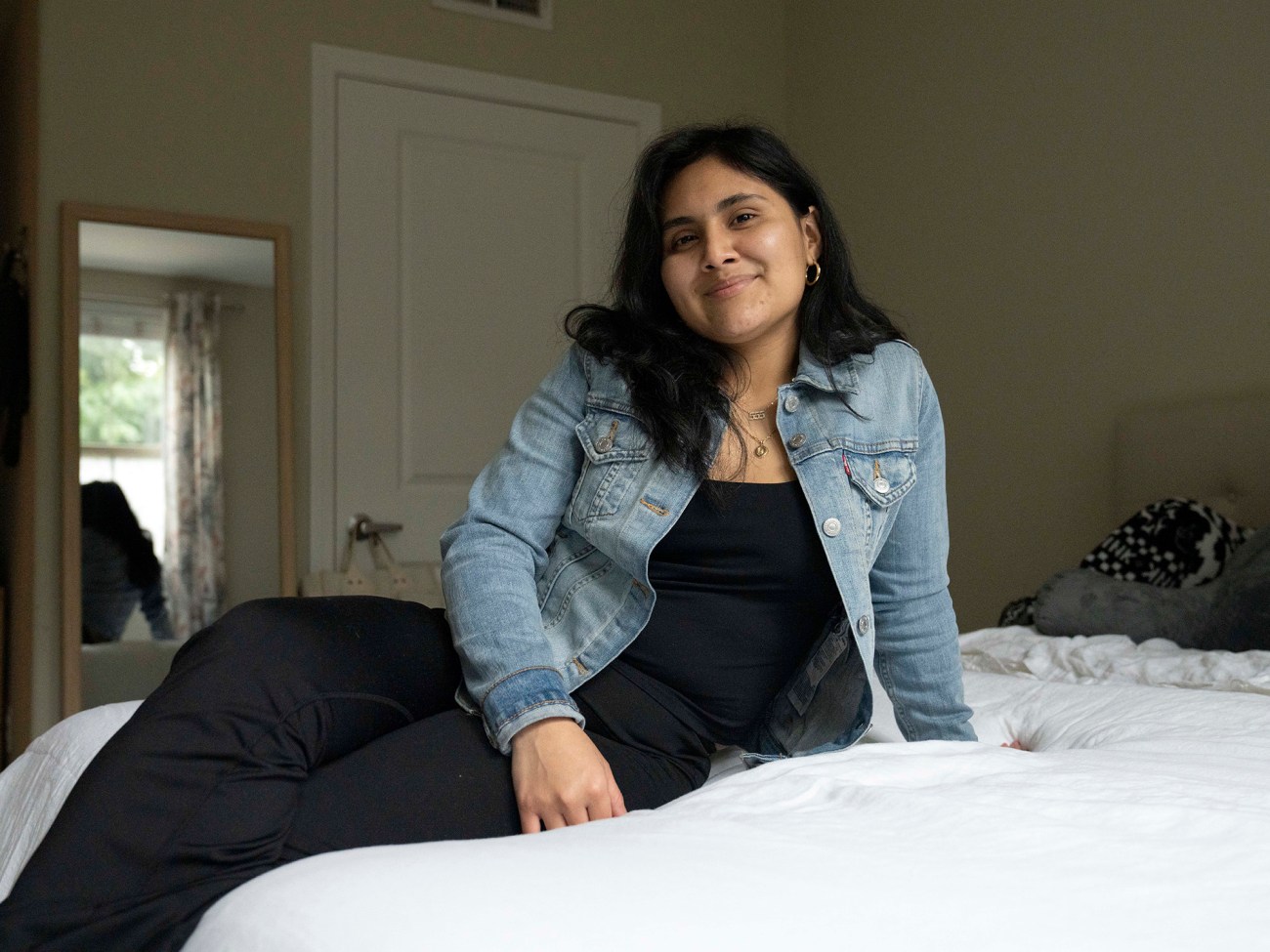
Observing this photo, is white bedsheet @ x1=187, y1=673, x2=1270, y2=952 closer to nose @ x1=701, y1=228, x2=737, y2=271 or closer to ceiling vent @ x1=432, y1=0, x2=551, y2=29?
nose @ x1=701, y1=228, x2=737, y2=271

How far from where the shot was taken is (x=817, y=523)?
116cm

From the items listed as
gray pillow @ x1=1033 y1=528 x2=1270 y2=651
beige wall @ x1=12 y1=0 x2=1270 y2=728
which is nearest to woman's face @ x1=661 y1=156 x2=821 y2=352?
gray pillow @ x1=1033 y1=528 x2=1270 y2=651

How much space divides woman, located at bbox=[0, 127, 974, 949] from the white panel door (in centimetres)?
227

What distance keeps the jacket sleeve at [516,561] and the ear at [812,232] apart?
0.28 m

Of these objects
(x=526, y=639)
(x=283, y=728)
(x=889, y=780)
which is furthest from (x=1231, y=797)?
(x=283, y=728)

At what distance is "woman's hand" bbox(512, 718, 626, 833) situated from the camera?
0.94m

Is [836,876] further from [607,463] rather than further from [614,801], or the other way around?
[607,463]

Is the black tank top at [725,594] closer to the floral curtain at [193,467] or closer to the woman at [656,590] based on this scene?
the woman at [656,590]

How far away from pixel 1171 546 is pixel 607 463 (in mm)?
1491

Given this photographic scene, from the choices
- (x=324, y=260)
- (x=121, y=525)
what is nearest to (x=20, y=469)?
(x=121, y=525)

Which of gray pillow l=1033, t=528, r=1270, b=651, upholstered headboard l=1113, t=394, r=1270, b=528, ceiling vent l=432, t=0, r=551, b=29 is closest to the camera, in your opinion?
gray pillow l=1033, t=528, r=1270, b=651

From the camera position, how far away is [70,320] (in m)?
3.14

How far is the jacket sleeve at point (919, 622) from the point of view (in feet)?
4.04

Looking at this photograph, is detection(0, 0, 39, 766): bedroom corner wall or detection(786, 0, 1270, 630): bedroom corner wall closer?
detection(786, 0, 1270, 630): bedroom corner wall
